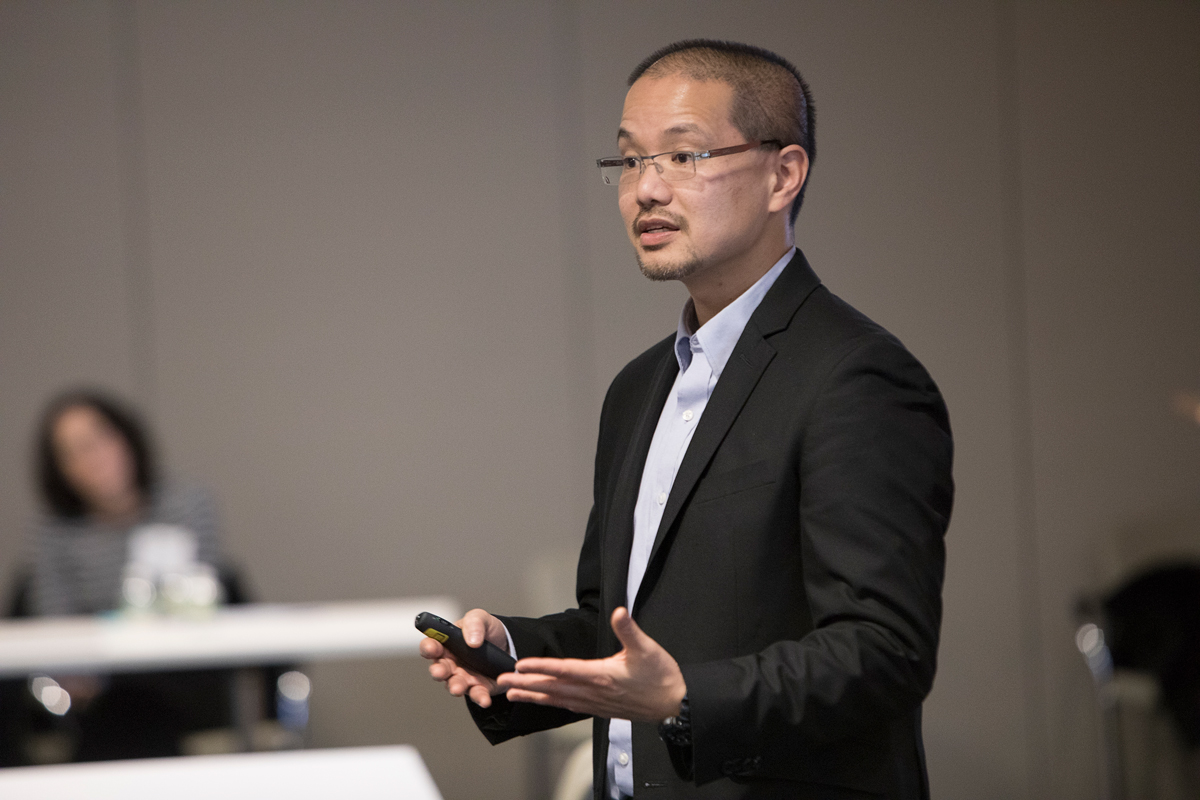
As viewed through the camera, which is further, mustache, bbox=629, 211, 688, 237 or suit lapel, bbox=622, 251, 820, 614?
mustache, bbox=629, 211, 688, 237

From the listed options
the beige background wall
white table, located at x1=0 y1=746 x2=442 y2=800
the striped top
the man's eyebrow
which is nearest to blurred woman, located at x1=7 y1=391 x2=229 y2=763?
the striped top

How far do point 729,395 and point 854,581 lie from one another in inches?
12.0

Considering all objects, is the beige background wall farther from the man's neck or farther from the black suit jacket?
the black suit jacket

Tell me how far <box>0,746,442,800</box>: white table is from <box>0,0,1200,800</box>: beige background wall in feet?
9.77

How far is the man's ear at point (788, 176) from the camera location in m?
1.57

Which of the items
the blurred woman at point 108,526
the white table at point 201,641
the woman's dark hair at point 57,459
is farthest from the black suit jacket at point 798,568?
the woman's dark hair at point 57,459

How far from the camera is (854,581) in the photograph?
4.08 ft

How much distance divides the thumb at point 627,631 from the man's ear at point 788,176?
668mm

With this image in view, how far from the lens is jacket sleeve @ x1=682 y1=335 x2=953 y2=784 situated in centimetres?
121

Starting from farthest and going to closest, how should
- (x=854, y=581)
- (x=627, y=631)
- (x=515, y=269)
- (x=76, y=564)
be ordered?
(x=515, y=269) < (x=76, y=564) < (x=854, y=581) < (x=627, y=631)

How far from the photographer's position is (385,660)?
16.0ft

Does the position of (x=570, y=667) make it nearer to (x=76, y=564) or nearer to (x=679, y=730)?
(x=679, y=730)

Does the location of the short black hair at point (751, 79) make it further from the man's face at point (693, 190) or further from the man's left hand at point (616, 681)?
the man's left hand at point (616, 681)

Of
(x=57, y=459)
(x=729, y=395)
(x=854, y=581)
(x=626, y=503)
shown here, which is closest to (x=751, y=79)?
(x=729, y=395)
